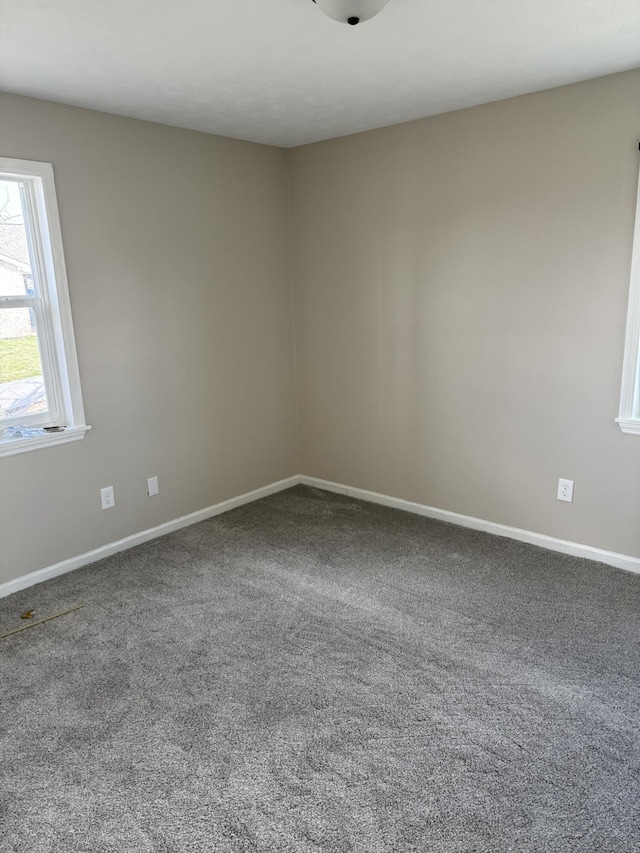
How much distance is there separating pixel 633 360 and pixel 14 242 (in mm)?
3190

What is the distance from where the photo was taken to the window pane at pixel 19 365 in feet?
10.0

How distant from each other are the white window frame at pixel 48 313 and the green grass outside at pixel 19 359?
0.04m

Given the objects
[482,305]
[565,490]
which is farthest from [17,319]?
[565,490]

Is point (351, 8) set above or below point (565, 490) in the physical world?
above

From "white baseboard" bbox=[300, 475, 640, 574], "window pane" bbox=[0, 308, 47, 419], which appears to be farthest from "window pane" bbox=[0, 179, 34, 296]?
"white baseboard" bbox=[300, 475, 640, 574]

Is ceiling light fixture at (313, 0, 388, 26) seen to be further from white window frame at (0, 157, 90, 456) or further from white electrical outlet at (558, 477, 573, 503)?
white electrical outlet at (558, 477, 573, 503)

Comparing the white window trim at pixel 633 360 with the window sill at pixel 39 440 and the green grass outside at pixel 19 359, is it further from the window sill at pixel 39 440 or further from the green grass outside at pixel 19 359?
the green grass outside at pixel 19 359

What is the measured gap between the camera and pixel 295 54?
2402 mm

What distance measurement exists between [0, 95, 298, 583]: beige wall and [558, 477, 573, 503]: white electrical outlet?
6.80ft

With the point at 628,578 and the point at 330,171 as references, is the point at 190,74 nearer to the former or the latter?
the point at 330,171

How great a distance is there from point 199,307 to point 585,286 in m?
2.29

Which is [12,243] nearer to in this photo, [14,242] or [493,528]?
[14,242]

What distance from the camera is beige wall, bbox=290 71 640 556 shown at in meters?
3.00

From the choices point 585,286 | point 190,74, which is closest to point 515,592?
point 585,286
